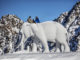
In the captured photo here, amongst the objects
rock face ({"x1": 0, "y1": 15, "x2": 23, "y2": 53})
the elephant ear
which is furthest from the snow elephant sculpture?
rock face ({"x1": 0, "y1": 15, "x2": 23, "y2": 53})

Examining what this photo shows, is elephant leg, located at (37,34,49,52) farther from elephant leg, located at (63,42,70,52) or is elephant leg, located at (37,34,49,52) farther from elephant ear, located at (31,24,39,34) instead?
elephant leg, located at (63,42,70,52)

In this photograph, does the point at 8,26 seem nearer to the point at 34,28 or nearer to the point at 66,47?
the point at 34,28

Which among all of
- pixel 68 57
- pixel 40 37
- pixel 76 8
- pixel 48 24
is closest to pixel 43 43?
pixel 40 37

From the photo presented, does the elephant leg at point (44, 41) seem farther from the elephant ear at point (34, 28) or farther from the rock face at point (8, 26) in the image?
the rock face at point (8, 26)

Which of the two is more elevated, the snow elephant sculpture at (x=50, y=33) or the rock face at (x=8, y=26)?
the rock face at (x=8, y=26)

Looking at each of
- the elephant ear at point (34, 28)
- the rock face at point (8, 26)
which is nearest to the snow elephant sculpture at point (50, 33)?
the elephant ear at point (34, 28)

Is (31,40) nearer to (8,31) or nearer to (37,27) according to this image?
(37,27)

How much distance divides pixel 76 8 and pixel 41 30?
22496mm

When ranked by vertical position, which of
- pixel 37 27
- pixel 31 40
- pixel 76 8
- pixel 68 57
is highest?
pixel 76 8

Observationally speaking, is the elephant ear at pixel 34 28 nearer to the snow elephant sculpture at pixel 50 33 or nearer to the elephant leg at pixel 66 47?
the snow elephant sculpture at pixel 50 33

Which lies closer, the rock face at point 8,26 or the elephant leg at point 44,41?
the elephant leg at point 44,41

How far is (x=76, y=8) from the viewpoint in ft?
83.4

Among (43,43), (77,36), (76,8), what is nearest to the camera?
(43,43)

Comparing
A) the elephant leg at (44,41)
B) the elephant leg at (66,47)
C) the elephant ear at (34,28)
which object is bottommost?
the elephant leg at (66,47)
